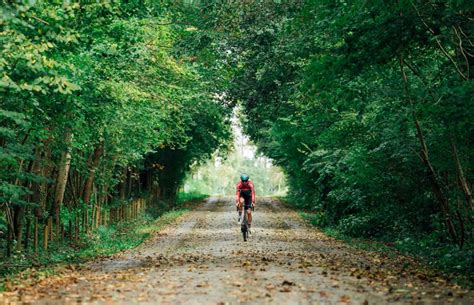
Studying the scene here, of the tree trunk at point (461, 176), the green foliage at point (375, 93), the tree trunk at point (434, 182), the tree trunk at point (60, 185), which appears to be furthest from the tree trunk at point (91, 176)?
the tree trunk at point (461, 176)

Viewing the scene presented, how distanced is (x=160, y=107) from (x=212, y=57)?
540cm

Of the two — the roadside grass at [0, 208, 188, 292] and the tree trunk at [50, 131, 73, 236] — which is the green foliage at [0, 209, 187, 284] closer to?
the roadside grass at [0, 208, 188, 292]

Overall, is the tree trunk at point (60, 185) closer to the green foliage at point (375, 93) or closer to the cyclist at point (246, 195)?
the cyclist at point (246, 195)

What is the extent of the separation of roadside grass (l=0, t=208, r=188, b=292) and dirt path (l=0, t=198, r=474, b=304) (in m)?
0.74

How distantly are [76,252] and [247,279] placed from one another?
9165 millimetres

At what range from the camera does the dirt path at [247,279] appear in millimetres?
10344

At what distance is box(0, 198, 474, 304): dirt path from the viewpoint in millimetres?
10344

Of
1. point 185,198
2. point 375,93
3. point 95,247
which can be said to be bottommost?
point 95,247

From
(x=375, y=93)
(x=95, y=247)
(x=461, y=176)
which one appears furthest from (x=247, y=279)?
(x=95, y=247)

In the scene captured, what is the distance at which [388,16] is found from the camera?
13797 mm

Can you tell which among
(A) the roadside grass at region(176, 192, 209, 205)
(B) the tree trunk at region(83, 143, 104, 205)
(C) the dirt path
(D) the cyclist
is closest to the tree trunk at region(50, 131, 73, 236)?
(C) the dirt path

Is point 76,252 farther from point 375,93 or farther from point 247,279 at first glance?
point 375,93

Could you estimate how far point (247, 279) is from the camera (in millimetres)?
12516

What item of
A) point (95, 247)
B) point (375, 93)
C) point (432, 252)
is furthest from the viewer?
point (95, 247)
